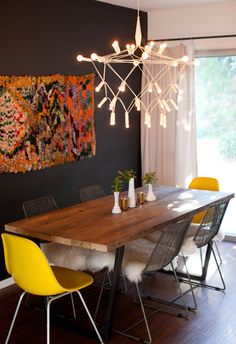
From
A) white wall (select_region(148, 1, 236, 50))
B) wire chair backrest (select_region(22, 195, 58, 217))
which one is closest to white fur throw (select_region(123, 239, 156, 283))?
wire chair backrest (select_region(22, 195, 58, 217))

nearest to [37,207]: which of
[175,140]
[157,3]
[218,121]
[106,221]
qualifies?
[106,221]

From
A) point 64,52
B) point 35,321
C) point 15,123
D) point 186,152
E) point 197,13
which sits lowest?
point 35,321

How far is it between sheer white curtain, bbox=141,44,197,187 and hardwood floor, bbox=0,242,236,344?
1.95 meters

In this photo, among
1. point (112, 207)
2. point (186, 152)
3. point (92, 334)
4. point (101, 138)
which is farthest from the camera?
point (186, 152)

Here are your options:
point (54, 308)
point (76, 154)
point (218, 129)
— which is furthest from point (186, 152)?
point (54, 308)

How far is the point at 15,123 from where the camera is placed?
429 cm

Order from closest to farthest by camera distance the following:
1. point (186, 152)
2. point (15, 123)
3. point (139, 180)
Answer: point (15, 123)
point (186, 152)
point (139, 180)

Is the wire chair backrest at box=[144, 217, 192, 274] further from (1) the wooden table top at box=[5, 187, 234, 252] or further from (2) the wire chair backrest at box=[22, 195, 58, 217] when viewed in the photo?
(2) the wire chair backrest at box=[22, 195, 58, 217]

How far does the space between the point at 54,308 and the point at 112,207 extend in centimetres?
93

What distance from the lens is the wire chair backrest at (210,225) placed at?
12.6 feet

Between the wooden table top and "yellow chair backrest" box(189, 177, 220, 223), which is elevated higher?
"yellow chair backrest" box(189, 177, 220, 223)

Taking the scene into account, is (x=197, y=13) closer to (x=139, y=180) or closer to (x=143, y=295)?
(x=139, y=180)

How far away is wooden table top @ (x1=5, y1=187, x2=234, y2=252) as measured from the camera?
3.06 m

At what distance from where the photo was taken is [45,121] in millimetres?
4621
